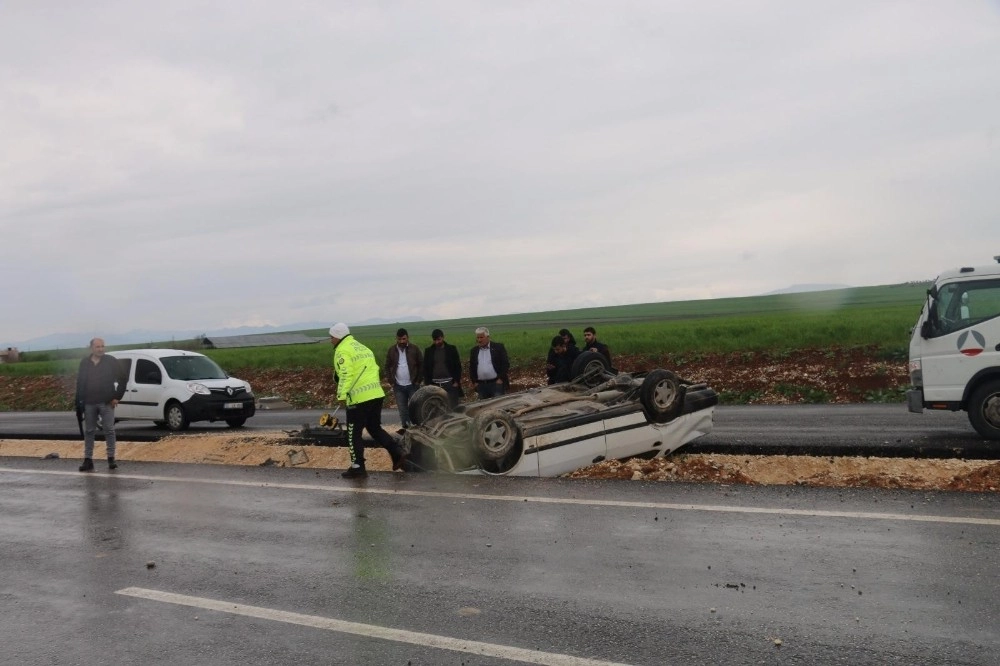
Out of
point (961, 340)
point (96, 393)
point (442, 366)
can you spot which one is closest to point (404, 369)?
point (442, 366)

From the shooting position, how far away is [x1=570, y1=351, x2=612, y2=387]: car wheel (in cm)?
1212

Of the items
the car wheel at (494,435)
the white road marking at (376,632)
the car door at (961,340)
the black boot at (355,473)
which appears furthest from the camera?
the car door at (961,340)

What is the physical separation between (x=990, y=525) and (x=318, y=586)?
4.92 m

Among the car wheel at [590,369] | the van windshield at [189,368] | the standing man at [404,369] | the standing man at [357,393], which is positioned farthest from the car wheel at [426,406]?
the van windshield at [189,368]

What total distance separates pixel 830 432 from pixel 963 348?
2426 millimetres

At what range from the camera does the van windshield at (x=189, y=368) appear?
19.6 m

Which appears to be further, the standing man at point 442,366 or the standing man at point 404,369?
the standing man at point 404,369

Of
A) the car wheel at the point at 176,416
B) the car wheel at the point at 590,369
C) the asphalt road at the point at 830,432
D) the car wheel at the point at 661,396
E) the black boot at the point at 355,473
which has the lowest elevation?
the asphalt road at the point at 830,432

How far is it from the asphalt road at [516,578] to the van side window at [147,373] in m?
10.5

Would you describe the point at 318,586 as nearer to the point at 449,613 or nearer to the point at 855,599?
the point at 449,613

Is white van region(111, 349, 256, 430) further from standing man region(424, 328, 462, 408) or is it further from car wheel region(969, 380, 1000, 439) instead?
car wheel region(969, 380, 1000, 439)

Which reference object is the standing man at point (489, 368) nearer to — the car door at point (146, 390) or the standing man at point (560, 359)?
the standing man at point (560, 359)

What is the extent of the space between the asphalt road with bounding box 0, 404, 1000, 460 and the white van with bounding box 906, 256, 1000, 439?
1.62ft

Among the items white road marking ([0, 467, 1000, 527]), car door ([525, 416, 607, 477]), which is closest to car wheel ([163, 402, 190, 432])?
white road marking ([0, 467, 1000, 527])
